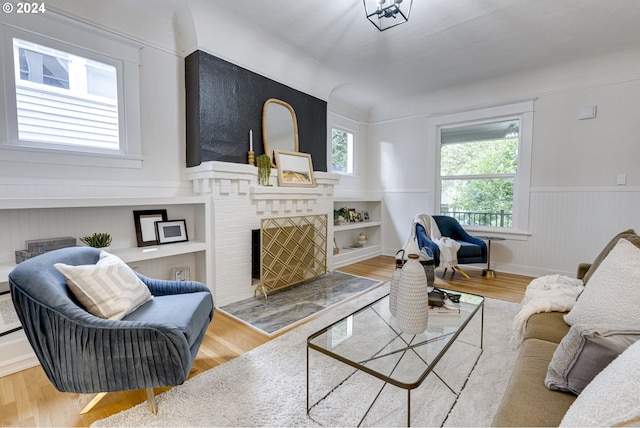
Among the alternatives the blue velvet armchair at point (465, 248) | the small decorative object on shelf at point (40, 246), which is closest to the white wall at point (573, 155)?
the blue velvet armchair at point (465, 248)

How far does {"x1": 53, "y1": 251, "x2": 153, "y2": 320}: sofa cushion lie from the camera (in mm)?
1436

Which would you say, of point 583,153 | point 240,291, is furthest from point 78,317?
point 583,153

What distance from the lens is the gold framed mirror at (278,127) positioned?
3249mm

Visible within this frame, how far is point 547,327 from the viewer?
4.94 feet

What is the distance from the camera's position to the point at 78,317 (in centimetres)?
125

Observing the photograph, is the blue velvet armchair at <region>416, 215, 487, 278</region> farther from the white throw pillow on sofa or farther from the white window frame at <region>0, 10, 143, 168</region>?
the white window frame at <region>0, 10, 143, 168</region>

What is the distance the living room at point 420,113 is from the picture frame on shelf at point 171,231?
12 centimetres

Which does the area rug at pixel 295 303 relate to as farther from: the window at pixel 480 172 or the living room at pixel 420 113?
the window at pixel 480 172

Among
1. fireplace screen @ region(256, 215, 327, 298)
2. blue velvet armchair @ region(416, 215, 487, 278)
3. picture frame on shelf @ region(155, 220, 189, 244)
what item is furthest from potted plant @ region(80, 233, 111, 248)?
blue velvet armchair @ region(416, 215, 487, 278)

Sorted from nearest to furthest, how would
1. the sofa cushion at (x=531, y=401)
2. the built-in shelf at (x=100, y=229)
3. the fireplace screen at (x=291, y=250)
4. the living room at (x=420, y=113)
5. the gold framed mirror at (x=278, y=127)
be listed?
the sofa cushion at (x=531, y=401) < the built-in shelf at (x=100, y=229) < the living room at (x=420, y=113) < the fireplace screen at (x=291, y=250) < the gold framed mirror at (x=278, y=127)

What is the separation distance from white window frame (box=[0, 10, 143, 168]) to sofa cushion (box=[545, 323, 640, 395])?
301 centimetres

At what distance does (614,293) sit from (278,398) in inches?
64.4

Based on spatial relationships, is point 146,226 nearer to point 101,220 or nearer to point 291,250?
point 101,220
